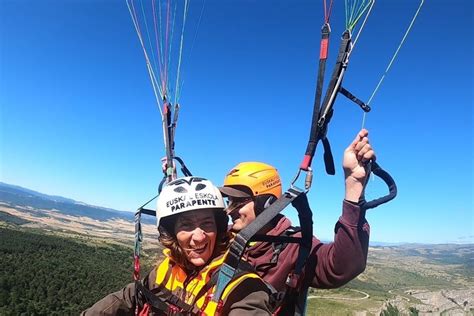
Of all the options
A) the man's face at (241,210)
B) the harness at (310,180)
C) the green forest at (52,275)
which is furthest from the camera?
the green forest at (52,275)

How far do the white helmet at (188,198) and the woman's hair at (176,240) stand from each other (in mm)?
69

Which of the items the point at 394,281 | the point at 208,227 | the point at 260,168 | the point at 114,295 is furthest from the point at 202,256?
the point at 394,281

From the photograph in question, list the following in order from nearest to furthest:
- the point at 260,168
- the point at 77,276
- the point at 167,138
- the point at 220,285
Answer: the point at 220,285 < the point at 260,168 < the point at 167,138 < the point at 77,276

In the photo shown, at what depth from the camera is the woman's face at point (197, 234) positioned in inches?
113

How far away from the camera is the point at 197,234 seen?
287 centimetres

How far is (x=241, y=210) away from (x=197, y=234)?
1022mm

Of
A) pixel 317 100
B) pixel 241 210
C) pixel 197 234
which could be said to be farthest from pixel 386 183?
pixel 241 210

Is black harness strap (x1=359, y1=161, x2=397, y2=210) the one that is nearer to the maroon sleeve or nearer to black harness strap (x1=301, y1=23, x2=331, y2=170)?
the maroon sleeve

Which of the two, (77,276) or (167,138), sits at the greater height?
(167,138)

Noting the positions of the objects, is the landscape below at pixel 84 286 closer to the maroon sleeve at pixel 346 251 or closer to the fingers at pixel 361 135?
the maroon sleeve at pixel 346 251

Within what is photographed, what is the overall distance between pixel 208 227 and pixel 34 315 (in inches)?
3626

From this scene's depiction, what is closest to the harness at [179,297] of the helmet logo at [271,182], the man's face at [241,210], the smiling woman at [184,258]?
the smiling woman at [184,258]

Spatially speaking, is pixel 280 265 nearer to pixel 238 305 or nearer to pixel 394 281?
pixel 238 305

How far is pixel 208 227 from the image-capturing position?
9.74 ft
